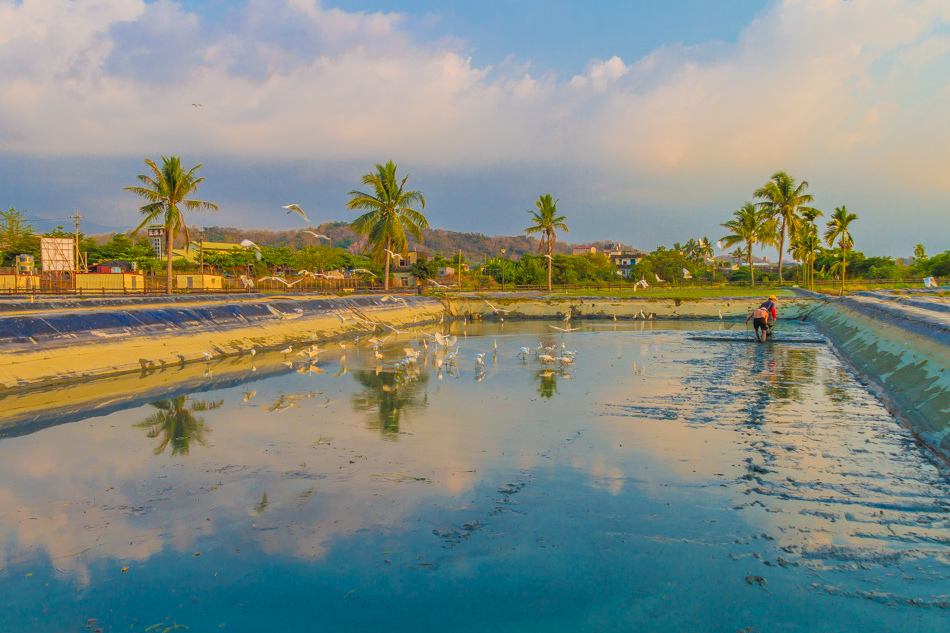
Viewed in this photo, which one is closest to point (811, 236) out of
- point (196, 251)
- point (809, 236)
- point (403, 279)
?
point (809, 236)

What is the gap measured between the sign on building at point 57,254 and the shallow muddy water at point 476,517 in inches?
1726

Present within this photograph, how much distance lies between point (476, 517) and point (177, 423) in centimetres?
561

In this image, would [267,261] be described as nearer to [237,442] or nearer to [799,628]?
[237,442]

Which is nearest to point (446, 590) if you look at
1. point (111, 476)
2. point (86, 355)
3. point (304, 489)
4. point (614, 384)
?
point (304, 489)

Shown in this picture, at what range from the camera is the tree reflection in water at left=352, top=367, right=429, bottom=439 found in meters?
8.37

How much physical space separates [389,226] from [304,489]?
42836 mm

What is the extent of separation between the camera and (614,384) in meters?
11.3

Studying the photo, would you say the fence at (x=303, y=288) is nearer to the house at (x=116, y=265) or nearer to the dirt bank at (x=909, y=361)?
the house at (x=116, y=265)

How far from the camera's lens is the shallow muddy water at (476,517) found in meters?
3.52

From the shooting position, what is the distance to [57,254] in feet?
149

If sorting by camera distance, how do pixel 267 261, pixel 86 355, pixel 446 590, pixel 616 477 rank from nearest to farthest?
pixel 446 590
pixel 616 477
pixel 86 355
pixel 267 261

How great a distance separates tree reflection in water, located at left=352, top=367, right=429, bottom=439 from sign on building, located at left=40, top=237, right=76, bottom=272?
42.5m

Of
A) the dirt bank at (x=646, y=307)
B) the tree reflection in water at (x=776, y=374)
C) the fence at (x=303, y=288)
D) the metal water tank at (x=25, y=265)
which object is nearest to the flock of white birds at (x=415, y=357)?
the tree reflection in water at (x=776, y=374)

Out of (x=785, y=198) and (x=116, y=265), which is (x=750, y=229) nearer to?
(x=785, y=198)
